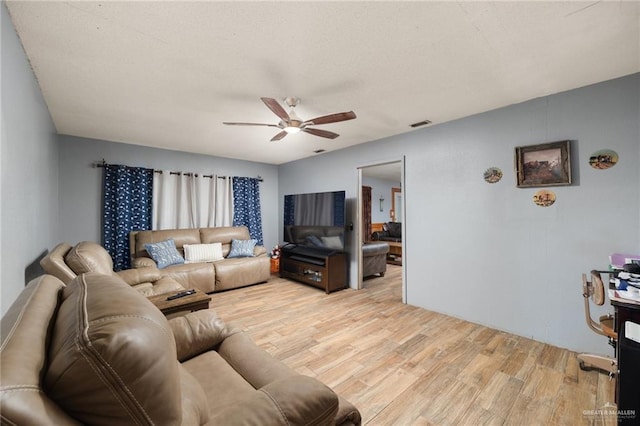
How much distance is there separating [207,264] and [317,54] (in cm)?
339

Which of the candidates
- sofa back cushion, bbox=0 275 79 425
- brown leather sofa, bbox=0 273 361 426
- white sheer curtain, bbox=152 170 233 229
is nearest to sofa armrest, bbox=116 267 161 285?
white sheer curtain, bbox=152 170 233 229

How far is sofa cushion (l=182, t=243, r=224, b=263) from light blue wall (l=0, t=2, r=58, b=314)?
6.39ft

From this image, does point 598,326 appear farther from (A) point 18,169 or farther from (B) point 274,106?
(A) point 18,169

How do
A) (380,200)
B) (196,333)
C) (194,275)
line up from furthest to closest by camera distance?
(380,200) < (194,275) < (196,333)

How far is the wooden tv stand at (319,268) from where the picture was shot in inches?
161

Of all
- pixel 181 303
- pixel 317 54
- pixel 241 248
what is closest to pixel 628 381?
pixel 317 54

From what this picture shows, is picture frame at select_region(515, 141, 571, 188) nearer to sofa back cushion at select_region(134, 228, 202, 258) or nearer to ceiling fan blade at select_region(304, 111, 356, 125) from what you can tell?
ceiling fan blade at select_region(304, 111, 356, 125)

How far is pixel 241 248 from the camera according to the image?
4.67m

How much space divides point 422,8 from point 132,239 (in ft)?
15.2

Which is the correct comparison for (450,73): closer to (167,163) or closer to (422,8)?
(422,8)

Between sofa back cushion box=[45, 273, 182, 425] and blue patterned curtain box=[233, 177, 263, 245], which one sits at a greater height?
blue patterned curtain box=[233, 177, 263, 245]

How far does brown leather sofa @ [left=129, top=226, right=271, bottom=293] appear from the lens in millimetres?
3752

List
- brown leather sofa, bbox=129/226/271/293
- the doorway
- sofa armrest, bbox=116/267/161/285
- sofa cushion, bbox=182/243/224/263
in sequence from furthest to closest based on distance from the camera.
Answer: the doorway < sofa cushion, bbox=182/243/224/263 < brown leather sofa, bbox=129/226/271/293 < sofa armrest, bbox=116/267/161/285

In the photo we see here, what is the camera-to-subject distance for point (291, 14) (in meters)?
1.44
